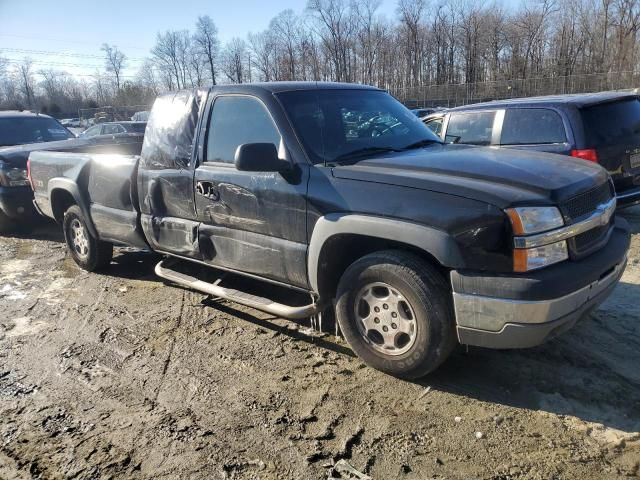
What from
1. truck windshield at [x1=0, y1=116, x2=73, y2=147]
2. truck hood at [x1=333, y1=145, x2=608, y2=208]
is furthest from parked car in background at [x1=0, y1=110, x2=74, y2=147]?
truck hood at [x1=333, y1=145, x2=608, y2=208]

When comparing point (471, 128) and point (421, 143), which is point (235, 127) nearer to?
point (421, 143)

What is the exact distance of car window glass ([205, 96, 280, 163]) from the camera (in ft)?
13.3

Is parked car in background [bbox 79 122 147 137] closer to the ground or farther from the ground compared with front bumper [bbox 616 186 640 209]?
farther from the ground

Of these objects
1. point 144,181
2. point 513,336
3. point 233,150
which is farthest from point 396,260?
point 144,181

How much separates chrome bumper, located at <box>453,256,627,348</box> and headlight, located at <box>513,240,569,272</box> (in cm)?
19

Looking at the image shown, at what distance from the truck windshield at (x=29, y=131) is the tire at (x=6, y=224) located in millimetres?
1617

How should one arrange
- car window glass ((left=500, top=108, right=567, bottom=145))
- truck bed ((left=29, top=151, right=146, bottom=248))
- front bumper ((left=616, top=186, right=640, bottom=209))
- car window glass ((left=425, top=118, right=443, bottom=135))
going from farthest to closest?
car window glass ((left=425, top=118, right=443, bottom=135)) < car window glass ((left=500, top=108, right=567, bottom=145)) < front bumper ((left=616, top=186, right=640, bottom=209)) < truck bed ((left=29, top=151, right=146, bottom=248))

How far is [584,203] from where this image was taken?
323cm

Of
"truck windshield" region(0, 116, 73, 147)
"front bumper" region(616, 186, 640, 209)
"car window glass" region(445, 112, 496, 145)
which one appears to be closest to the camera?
"front bumper" region(616, 186, 640, 209)

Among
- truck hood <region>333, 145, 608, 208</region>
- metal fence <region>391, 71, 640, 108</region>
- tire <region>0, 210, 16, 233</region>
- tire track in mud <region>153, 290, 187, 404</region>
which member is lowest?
tire track in mud <region>153, 290, 187, 404</region>

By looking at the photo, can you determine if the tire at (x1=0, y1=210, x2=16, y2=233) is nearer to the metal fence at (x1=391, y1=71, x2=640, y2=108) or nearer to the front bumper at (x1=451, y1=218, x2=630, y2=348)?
the front bumper at (x1=451, y1=218, x2=630, y2=348)

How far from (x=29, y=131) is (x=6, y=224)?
7.07ft

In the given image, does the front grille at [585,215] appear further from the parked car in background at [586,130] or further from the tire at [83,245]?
the tire at [83,245]

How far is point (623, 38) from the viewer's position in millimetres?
53594
